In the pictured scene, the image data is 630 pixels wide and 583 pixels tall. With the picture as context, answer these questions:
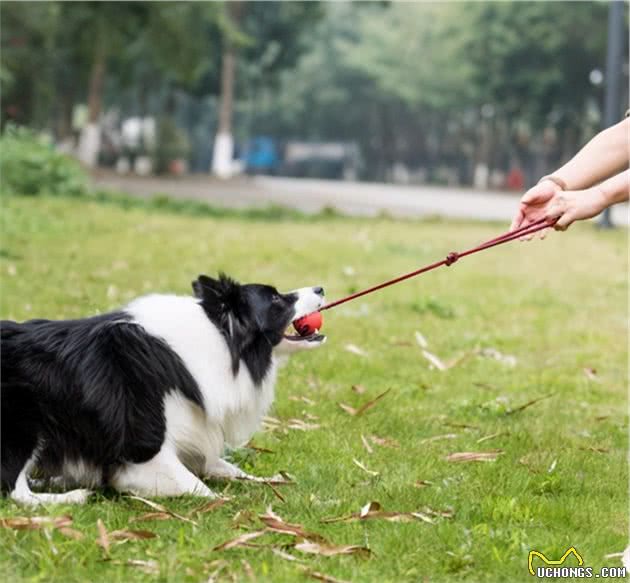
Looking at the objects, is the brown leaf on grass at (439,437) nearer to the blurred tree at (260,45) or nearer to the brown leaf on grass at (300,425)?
the brown leaf on grass at (300,425)

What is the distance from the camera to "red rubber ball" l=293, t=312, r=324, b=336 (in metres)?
4.72

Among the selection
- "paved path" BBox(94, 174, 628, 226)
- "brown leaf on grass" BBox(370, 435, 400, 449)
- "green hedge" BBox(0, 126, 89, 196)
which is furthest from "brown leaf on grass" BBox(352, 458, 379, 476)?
"paved path" BBox(94, 174, 628, 226)

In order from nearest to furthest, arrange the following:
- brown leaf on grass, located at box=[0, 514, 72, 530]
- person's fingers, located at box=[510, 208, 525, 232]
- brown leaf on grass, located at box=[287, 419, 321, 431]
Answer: brown leaf on grass, located at box=[0, 514, 72, 530]
person's fingers, located at box=[510, 208, 525, 232]
brown leaf on grass, located at box=[287, 419, 321, 431]

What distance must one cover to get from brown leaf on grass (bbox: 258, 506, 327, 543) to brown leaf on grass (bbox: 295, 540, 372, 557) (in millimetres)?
62

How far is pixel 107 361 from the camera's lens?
4.42m

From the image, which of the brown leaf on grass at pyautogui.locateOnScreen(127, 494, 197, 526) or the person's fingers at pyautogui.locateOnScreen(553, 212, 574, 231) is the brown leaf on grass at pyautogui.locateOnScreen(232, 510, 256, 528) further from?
the person's fingers at pyautogui.locateOnScreen(553, 212, 574, 231)

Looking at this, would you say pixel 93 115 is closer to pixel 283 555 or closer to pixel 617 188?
pixel 617 188

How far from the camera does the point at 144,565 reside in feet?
12.0

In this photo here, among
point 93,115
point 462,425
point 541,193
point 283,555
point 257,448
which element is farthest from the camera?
point 93,115

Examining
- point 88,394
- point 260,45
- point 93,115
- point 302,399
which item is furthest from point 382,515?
point 260,45

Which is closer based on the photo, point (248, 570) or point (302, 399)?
point (248, 570)

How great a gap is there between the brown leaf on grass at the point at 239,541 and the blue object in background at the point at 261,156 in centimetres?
7496

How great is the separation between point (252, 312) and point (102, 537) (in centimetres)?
123

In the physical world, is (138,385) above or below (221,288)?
below
